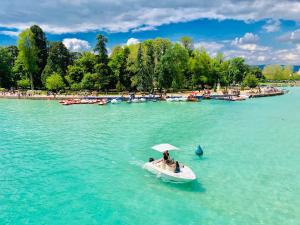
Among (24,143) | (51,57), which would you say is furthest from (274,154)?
(51,57)

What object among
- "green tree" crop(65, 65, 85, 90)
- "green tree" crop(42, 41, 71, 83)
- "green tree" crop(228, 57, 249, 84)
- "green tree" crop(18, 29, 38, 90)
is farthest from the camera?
"green tree" crop(228, 57, 249, 84)

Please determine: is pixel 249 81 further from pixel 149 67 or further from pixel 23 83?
pixel 23 83

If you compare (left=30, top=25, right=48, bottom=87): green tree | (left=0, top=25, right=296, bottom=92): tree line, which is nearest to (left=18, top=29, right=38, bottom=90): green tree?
(left=0, top=25, right=296, bottom=92): tree line

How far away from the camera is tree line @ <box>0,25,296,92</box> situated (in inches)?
3265

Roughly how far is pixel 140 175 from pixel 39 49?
285 ft

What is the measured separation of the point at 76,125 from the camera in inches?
1704

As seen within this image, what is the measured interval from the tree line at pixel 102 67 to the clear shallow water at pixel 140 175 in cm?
4113

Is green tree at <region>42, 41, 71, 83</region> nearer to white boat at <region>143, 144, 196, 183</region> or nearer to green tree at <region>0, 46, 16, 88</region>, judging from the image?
green tree at <region>0, 46, 16, 88</region>

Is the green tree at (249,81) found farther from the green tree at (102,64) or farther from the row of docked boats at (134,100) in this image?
the green tree at (102,64)

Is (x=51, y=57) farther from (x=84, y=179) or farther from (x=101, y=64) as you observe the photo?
(x=84, y=179)

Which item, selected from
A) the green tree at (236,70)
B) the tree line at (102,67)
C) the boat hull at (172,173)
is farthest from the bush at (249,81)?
the boat hull at (172,173)

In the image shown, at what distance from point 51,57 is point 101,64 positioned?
2004 cm

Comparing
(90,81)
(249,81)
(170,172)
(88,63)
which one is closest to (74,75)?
(88,63)

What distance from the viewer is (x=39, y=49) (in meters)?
97.9
